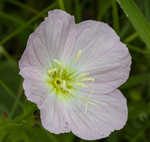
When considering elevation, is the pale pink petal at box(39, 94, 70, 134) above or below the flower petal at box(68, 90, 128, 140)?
above

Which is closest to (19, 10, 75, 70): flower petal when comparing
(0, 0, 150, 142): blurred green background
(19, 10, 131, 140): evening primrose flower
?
(19, 10, 131, 140): evening primrose flower

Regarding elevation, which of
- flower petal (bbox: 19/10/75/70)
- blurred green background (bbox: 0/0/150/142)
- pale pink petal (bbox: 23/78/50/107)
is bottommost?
blurred green background (bbox: 0/0/150/142)

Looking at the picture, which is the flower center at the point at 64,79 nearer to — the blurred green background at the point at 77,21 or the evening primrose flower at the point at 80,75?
the evening primrose flower at the point at 80,75

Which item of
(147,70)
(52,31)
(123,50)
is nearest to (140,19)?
(123,50)

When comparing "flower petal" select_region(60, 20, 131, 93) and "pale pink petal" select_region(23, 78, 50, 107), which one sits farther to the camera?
"flower petal" select_region(60, 20, 131, 93)

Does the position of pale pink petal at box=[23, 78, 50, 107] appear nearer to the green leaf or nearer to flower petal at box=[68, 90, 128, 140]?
flower petal at box=[68, 90, 128, 140]

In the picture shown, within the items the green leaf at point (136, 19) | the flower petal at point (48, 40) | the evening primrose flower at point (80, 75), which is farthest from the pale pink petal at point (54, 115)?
the green leaf at point (136, 19)
